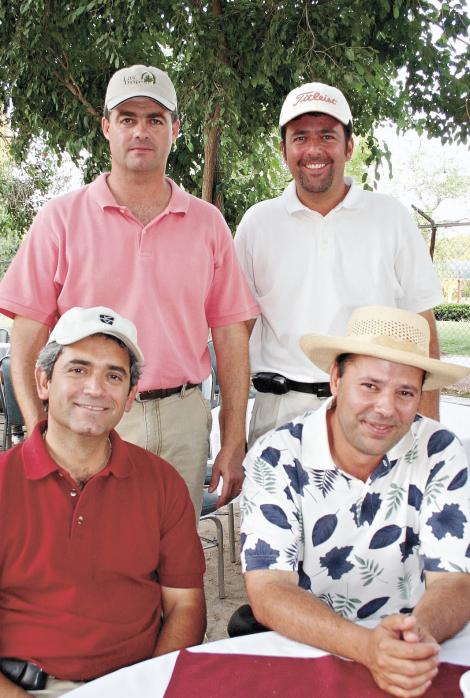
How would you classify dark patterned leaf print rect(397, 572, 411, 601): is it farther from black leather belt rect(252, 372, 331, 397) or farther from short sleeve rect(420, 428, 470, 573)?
black leather belt rect(252, 372, 331, 397)

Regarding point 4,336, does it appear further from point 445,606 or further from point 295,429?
point 445,606

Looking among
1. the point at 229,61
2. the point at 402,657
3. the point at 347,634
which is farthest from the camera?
the point at 229,61

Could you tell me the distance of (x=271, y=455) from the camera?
76.1 inches

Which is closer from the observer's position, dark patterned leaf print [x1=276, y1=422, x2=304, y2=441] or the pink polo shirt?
dark patterned leaf print [x1=276, y1=422, x2=304, y2=441]

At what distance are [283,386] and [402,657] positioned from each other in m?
1.43

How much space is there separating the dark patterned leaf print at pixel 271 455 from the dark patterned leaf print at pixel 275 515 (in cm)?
12

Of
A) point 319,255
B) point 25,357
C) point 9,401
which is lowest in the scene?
point 9,401

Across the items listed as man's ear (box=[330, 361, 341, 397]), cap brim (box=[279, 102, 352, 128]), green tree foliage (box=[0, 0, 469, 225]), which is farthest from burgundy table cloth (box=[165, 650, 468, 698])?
green tree foliage (box=[0, 0, 469, 225])

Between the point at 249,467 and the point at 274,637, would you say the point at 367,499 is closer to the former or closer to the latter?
the point at 249,467

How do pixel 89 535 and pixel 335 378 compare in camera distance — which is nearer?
pixel 89 535

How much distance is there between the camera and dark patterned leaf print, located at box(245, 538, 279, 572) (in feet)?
5.80

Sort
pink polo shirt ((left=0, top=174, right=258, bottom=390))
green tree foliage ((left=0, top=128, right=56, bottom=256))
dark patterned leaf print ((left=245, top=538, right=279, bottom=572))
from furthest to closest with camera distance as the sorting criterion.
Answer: green tree foliage ((left=0, top=128, right=56, bottom=256)), pink polo shirt ((left=0, top=174, right=258, bottom=390)), dark patterned leaf print ((left=245, top=538, right=279, bottom=572))

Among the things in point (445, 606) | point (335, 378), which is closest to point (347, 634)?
point (445, 606)

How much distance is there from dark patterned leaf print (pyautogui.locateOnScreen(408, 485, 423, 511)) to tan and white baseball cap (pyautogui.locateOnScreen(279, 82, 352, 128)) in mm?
1419
